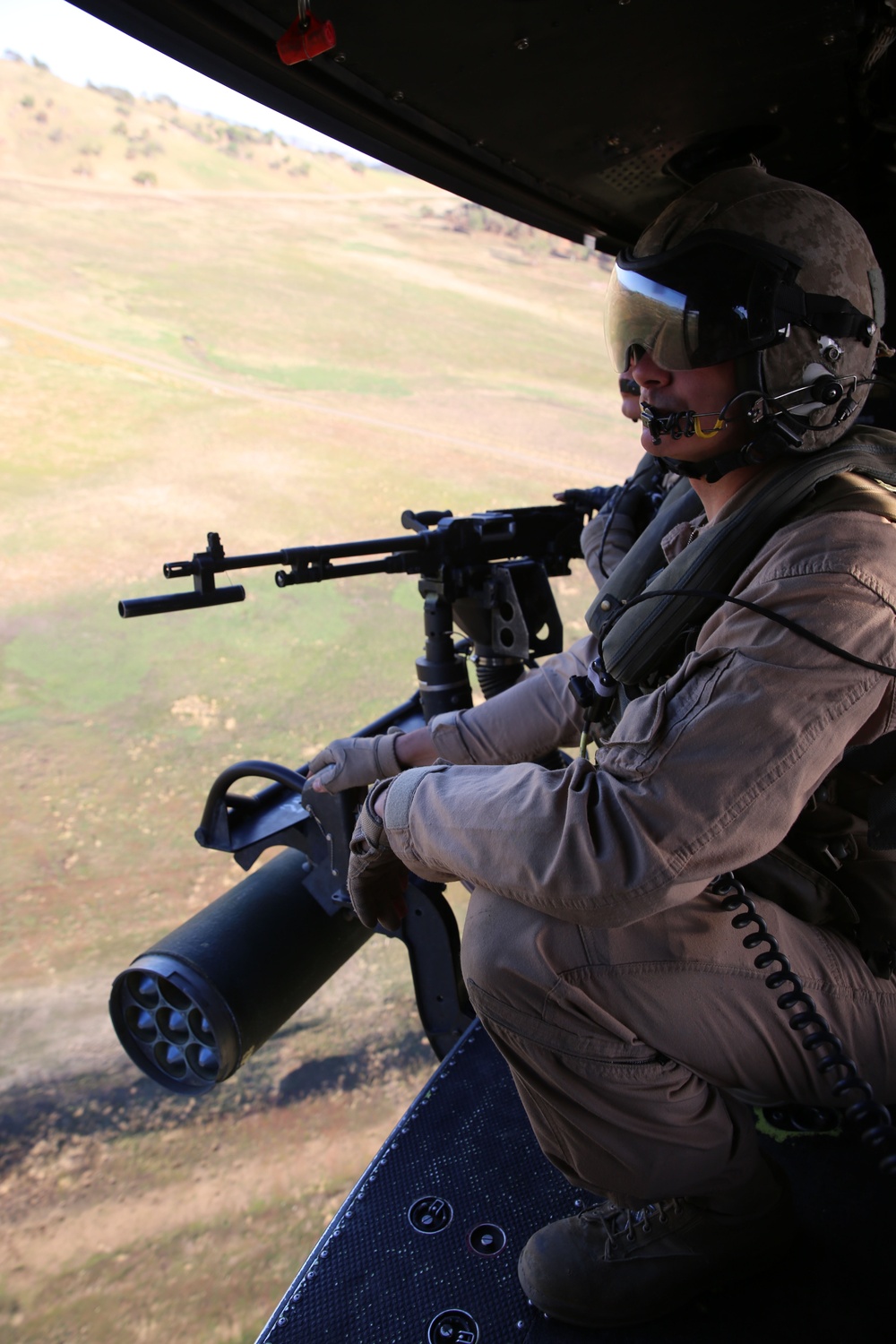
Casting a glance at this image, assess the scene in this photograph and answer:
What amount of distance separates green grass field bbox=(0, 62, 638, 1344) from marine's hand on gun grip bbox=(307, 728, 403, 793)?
6.32ft

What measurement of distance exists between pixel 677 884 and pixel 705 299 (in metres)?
0.85

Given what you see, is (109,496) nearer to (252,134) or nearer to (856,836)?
(856,836)

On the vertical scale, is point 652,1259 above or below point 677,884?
below

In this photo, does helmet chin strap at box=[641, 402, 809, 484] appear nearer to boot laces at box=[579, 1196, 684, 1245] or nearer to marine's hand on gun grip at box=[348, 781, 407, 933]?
marine's hand on gun grip at box=[348, 781, 407, 933]

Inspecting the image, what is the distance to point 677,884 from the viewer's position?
1.13 meters

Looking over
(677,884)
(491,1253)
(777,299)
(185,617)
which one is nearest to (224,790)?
(491,1253)

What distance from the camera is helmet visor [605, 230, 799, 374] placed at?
1.29 m

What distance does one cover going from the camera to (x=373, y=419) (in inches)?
289

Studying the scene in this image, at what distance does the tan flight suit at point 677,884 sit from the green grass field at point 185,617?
86.9 inches

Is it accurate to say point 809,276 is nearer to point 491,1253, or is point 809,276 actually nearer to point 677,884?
point 677,884

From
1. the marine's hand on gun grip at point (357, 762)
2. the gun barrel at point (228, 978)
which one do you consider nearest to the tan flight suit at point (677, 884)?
the marine's hand on gun grip at point (357, 762)

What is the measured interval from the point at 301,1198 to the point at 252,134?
43.9 feet

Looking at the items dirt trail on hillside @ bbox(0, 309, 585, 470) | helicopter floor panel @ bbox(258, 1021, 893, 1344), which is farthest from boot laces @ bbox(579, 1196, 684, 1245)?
dirt trail on hillside @ bbox(0, 309, 585, 470)

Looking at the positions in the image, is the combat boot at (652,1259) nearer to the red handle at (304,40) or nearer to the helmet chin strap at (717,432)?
the helmet chin strap at (717,432)
